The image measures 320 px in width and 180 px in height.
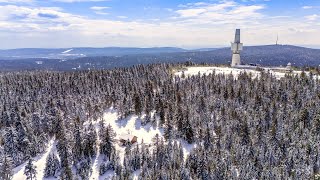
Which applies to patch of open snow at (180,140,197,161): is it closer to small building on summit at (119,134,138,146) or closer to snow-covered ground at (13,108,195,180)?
snow-covered ground at (13,108,195,180)

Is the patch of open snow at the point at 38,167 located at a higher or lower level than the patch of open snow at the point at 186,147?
lower

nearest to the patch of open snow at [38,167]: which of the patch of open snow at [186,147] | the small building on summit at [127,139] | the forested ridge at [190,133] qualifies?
the forested ridge at [190,133]

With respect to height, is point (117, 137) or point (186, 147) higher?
point (117, 137)

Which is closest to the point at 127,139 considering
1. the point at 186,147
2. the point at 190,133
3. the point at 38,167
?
the point at 186,147

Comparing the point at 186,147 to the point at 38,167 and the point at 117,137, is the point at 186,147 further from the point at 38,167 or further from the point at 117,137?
the point at 38,167

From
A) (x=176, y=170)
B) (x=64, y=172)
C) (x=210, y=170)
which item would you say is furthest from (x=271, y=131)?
(x=64, y=172)

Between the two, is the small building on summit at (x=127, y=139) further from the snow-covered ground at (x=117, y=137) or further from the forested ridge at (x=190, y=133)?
the forested ridge at (x=190, y=133)

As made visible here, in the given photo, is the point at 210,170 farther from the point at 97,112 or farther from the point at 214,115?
the point at 97,112

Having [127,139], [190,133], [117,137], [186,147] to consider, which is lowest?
[186,147]
